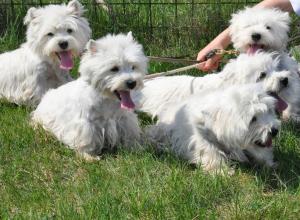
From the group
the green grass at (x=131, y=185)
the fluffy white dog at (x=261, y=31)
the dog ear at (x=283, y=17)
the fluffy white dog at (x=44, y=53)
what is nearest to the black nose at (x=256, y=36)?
the fluffy white dog at (x=261, y=31)

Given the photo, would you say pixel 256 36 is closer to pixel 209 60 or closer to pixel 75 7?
pixel 209 60

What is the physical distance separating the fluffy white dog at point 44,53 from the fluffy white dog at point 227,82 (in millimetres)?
Answer: 881

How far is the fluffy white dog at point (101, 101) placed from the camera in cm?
478

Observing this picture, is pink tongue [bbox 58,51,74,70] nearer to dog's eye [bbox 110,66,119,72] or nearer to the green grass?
the green grass

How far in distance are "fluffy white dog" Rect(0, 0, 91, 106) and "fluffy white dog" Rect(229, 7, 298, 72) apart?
1658 mm

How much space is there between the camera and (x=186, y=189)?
13.8ft

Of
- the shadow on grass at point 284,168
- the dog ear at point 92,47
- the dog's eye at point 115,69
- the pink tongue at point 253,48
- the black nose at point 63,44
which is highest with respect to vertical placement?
the dog ear at point 92,47

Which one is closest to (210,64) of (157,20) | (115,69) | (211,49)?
(211,49)

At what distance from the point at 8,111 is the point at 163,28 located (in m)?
2.55

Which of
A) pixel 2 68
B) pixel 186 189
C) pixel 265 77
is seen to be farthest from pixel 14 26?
pixel 186 189

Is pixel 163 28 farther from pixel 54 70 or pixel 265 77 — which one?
pixel 265 77

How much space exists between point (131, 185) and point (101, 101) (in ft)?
3.03

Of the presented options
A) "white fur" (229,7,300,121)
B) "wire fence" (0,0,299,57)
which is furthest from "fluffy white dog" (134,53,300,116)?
"wire fence" (0,0,299,57)

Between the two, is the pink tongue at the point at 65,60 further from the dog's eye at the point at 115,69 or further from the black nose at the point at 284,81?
the black nose at the point at 284,81
